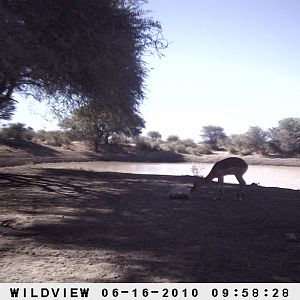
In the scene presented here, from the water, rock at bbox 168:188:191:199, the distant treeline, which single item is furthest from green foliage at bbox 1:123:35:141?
rock at bbox 168:188:191:199

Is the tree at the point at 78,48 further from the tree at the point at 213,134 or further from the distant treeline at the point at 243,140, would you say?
the tree at the point at 213,134

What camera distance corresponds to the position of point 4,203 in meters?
11.2

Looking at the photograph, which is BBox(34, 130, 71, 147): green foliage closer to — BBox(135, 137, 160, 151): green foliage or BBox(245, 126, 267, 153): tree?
BBox(135, 137, 160, 151): green foliage

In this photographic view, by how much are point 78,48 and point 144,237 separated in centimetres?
758

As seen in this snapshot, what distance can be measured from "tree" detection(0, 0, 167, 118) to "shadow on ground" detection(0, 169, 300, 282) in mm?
3634

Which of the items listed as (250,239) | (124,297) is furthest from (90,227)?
(124,297)

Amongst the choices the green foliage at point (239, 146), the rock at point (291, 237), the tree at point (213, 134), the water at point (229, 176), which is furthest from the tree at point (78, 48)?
the tree at point (213, 134)

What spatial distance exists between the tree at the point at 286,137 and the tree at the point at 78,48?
4863 cm

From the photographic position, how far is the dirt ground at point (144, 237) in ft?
19.2

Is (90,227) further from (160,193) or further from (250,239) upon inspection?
(160,193)

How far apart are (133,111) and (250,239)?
10.5 metres

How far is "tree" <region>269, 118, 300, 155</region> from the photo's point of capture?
60.7 meters

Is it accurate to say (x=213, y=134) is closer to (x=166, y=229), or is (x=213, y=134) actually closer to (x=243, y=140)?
(x=243, y=140)

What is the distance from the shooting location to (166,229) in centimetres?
854
